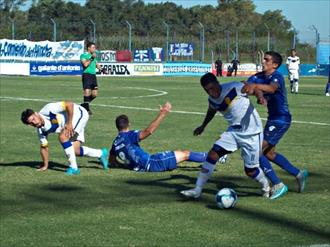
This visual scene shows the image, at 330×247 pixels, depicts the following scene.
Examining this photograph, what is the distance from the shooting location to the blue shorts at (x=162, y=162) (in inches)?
452

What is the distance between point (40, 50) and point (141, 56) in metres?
10.1

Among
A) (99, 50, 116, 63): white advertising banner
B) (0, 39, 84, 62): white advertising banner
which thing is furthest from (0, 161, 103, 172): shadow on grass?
(99, 50, 116, 63): white advertising banner

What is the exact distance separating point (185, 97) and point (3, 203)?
2124cm

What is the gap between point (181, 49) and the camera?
63.5 m

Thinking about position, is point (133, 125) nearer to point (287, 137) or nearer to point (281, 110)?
point (287, 137)

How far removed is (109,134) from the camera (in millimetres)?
16828

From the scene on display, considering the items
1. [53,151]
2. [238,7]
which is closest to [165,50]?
[53,151]

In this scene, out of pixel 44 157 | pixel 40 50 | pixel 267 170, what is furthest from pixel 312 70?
pixel 267 170

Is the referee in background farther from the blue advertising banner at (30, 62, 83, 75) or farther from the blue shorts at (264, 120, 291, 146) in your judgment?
the blue advertising banner at (30, 62, 83, 75)

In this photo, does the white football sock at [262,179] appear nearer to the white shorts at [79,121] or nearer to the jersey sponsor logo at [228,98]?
the jersey sponsor logo at [228,98]

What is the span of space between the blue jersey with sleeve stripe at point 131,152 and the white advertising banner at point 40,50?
41499mm

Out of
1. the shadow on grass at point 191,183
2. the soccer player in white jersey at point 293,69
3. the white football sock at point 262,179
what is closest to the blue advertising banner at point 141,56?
the soccer player in white jersey at point 293,69

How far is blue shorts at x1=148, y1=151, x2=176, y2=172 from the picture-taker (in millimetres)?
11477

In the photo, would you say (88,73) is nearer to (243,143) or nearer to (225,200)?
(243,143)
